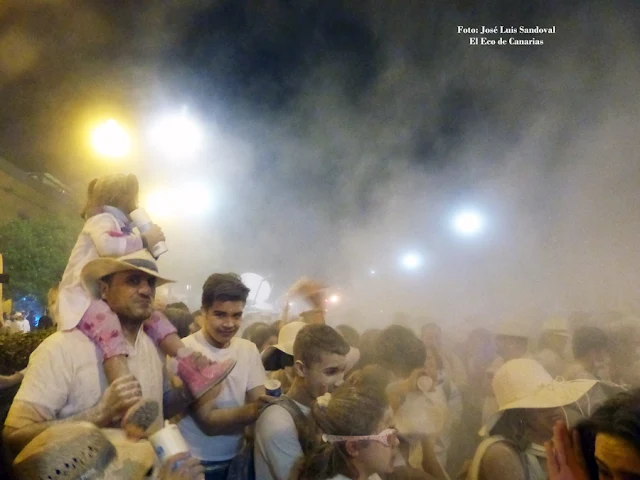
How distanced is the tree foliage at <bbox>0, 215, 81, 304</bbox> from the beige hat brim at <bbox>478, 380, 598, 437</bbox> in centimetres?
914

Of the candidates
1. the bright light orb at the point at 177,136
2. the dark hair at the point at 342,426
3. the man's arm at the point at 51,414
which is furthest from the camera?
the bright light orb at the point at 177,136

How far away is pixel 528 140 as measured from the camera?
4.71 metres

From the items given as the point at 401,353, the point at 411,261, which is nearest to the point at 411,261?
the point at 411,261

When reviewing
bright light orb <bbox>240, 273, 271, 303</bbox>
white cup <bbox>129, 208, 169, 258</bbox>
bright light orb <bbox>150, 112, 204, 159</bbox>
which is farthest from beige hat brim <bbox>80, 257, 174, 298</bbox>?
bright light orb <bbox>150, 112, 204, 159</bbox>

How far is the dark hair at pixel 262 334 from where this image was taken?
2.87 metres

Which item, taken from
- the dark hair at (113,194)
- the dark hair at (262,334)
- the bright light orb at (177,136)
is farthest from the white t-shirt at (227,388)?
the bright light orb at (177,136)

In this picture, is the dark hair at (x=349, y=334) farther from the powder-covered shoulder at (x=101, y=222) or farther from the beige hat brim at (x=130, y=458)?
the beige hat brim at (x=130, y=458)

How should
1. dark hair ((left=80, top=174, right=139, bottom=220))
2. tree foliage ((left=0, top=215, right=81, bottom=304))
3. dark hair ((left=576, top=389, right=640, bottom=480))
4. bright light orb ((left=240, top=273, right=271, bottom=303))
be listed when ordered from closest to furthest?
1. dark hair ((left=576, top=389, right=640, bottom=480))
2. dark hair ((left=80, top=174, right=139, bottom=220))
3. bright light orb ((left=240, top=273, right=271, bottom=303))
4. tree foliage ((left=0, top=215, right=81, bottom=304))

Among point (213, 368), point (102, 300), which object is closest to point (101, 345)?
point (102, 300)

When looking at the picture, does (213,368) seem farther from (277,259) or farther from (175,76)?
(277,259)

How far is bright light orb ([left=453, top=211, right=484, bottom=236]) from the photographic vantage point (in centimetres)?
542

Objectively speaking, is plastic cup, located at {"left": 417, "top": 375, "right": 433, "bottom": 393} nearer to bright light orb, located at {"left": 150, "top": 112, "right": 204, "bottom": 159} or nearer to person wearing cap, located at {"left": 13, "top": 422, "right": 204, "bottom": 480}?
person wearing cap, located at {"left": 13, "top": 422, "right": 204, "bottom": 480}

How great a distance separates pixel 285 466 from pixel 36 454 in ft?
2.56

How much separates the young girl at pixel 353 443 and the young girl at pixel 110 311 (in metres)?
0.44
